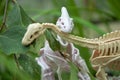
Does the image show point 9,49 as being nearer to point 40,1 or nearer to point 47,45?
point 47,45

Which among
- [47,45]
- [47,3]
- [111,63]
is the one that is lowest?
[47,3]

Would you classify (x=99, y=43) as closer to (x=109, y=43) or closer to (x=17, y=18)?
(x=109, y=43)

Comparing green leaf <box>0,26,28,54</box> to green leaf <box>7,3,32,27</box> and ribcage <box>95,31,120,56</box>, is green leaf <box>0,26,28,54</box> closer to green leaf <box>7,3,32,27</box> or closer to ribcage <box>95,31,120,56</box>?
green leaf <box>7,3,32,27</box>

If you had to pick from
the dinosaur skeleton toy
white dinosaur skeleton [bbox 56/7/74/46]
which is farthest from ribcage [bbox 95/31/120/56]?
white dinosaur skeleton [bbox 56/7/74/46]

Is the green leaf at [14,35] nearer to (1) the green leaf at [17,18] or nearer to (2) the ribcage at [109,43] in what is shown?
(1) the green leaf at [17,18]

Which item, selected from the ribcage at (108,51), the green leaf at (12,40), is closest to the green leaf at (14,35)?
the green leaf at (12,40)

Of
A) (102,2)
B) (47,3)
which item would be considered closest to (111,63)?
(102,2)
